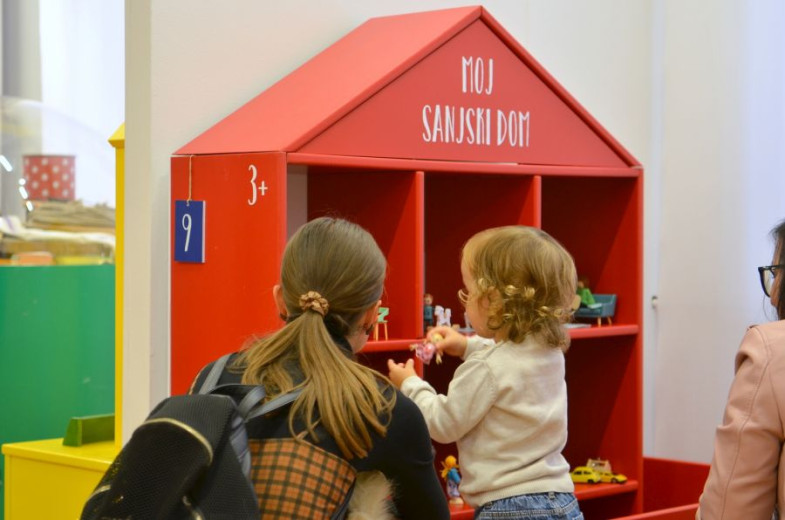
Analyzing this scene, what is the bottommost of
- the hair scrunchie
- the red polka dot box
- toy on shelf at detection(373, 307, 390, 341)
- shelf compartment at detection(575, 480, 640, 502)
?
shelf compartment at detection(575, 480, 640, 502)

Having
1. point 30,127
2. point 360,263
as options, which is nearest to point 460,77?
point 360,263

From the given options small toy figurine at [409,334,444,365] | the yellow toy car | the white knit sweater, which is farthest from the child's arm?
the yellow toy car

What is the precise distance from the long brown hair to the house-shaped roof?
721 mm

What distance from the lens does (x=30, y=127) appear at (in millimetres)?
4699

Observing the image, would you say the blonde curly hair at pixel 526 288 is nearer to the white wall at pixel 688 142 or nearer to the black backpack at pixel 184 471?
the black backpack at pixel 184 471

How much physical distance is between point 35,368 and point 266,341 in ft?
7.09

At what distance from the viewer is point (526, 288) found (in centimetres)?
239

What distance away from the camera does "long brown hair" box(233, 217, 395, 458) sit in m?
1.69

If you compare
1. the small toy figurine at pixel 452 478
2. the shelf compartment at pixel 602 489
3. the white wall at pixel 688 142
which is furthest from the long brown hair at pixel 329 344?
the white wall at pixel 688 142

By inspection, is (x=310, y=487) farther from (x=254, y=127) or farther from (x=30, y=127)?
(x=30, y=127)

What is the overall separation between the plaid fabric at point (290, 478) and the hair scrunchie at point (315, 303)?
219mm

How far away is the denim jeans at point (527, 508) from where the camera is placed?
2.37 m

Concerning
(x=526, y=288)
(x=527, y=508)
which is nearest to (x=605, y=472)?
(x=527, y=508)

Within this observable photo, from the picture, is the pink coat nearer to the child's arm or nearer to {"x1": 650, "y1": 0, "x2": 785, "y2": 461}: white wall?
the child's arm
